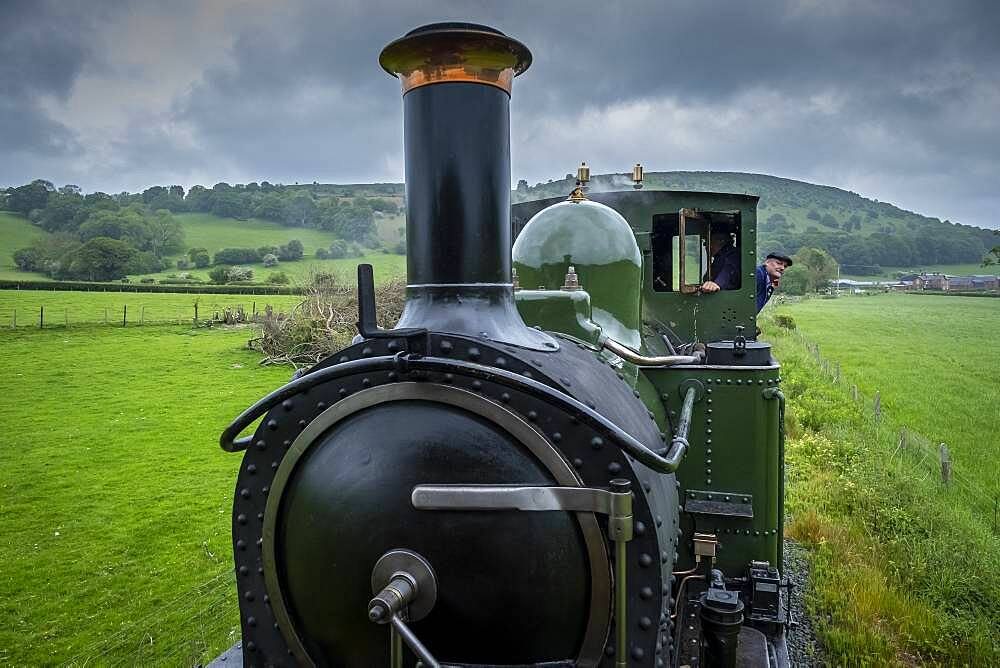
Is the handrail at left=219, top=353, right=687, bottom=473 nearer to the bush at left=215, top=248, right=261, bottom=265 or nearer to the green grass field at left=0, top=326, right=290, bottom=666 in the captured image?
the green grass field at left=0, top=326, right=290, bottom=666

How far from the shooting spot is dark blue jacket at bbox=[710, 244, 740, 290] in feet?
20.0

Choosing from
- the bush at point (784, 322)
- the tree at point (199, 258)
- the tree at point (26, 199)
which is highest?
the tree at point (26, 199)

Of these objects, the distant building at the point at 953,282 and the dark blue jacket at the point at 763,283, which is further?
the distant building at the point at 953,282

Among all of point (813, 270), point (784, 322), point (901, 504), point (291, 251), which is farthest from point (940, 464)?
point (813, 270)

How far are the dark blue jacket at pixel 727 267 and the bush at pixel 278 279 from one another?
93.9 feet

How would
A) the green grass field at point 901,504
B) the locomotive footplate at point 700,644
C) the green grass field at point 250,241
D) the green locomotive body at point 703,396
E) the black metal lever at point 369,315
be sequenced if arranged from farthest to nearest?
the green grass field at point 250,241
the green grass field at point 901,504
the green locomotive body at point 703,396
the locomotive footplate at point 700,644
the black metal lever at point 369,315

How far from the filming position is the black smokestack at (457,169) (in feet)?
7.35

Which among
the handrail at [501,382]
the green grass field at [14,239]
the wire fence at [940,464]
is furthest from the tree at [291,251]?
the handrail at [501,382]

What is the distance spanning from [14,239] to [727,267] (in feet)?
90.3

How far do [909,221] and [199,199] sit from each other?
9361cm

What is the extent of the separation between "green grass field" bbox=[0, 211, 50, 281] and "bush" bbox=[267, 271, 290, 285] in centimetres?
947

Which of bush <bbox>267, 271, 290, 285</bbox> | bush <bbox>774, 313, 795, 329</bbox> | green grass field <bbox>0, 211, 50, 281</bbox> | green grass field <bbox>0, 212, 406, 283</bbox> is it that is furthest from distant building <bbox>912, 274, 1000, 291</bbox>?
green grass field <bbox>0, 211, 50, 281</bbox>

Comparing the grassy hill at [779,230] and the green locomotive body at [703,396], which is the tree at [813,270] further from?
the green locomotive body at [703,396]

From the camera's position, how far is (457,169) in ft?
7.50
